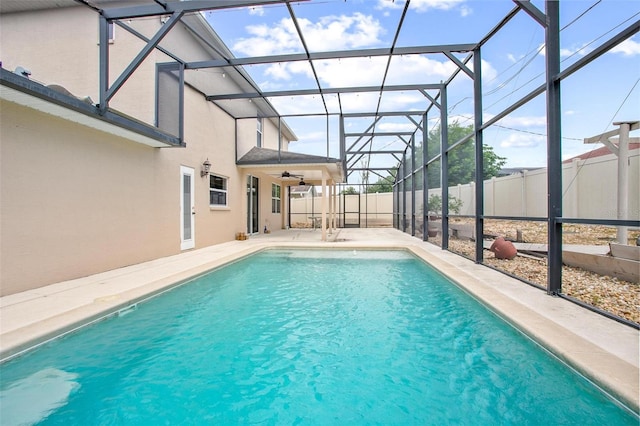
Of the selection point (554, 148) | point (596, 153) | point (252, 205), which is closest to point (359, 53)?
point (554, 148)

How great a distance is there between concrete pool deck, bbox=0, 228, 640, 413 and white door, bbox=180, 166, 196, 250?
1.91m

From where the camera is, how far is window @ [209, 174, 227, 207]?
8.89m

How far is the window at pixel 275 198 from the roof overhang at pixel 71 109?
354 inches

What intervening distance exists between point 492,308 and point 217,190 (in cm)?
771

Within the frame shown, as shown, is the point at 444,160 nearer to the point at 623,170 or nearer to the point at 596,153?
the point at 596,153

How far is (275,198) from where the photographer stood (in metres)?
15.4

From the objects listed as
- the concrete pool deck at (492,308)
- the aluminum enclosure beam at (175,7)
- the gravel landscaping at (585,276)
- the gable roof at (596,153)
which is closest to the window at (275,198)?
the concrete pool deck at (492,308)

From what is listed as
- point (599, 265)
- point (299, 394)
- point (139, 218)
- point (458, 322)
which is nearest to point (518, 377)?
point (458, 322)

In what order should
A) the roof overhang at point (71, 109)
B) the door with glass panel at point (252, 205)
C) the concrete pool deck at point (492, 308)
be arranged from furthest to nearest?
the door with glass panel at point (252, 205) < the roof overhang at point (71, 109) < the concrete pool deck at point (492, 308)

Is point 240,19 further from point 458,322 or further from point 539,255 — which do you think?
point 539,255

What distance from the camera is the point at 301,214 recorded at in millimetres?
18625

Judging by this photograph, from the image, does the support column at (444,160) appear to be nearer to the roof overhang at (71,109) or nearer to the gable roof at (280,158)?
the gable roof at (280,158)

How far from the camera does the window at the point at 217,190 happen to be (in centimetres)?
889

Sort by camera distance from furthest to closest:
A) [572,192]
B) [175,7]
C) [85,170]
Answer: [85,170], [175,7], [572,192]
